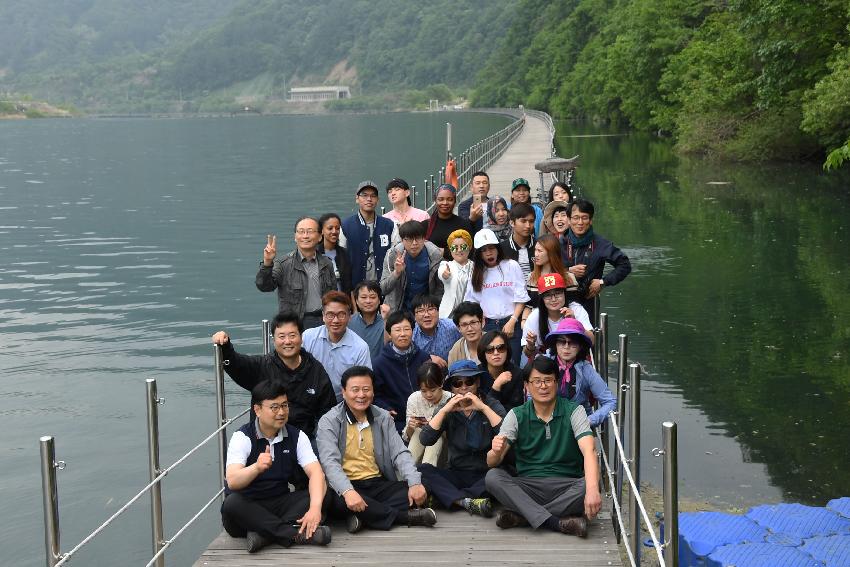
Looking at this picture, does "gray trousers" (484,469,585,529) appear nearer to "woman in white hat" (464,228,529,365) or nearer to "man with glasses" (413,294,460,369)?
"man with glasses" (413,294,460,369)

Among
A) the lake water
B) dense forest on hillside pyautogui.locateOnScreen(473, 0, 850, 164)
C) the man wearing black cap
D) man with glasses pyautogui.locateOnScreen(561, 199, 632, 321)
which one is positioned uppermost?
dense forest on hillside pyautogui.locateOnScreen(473, 0, 850, 164)

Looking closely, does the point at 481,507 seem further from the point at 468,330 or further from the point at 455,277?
the point at 455,277

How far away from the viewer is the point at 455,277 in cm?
952

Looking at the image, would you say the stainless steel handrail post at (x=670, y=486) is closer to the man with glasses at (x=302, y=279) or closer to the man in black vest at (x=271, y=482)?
the man in black vest at (x=271, y=482)

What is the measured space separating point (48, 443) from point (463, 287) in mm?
4589

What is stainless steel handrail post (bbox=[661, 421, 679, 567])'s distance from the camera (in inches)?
208

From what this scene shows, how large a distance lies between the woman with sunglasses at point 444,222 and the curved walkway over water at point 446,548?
407cm

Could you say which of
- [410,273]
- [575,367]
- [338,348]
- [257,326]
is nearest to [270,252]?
[410,273]

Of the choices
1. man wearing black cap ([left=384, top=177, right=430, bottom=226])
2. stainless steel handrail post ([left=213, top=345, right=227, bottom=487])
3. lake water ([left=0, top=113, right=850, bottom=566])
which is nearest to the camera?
stainless steel handrail post ([left=213, top=345, right=227, bottom=487])

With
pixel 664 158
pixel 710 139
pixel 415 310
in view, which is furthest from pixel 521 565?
pixel 664 158

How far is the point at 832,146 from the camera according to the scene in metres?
37.8

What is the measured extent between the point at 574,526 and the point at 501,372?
1.39m

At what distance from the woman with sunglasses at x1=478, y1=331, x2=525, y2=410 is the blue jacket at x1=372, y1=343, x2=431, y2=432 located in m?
0.47

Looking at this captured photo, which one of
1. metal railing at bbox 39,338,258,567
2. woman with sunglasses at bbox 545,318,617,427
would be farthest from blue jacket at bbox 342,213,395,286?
woman with sunglasses at bbox 545,318,617,427
